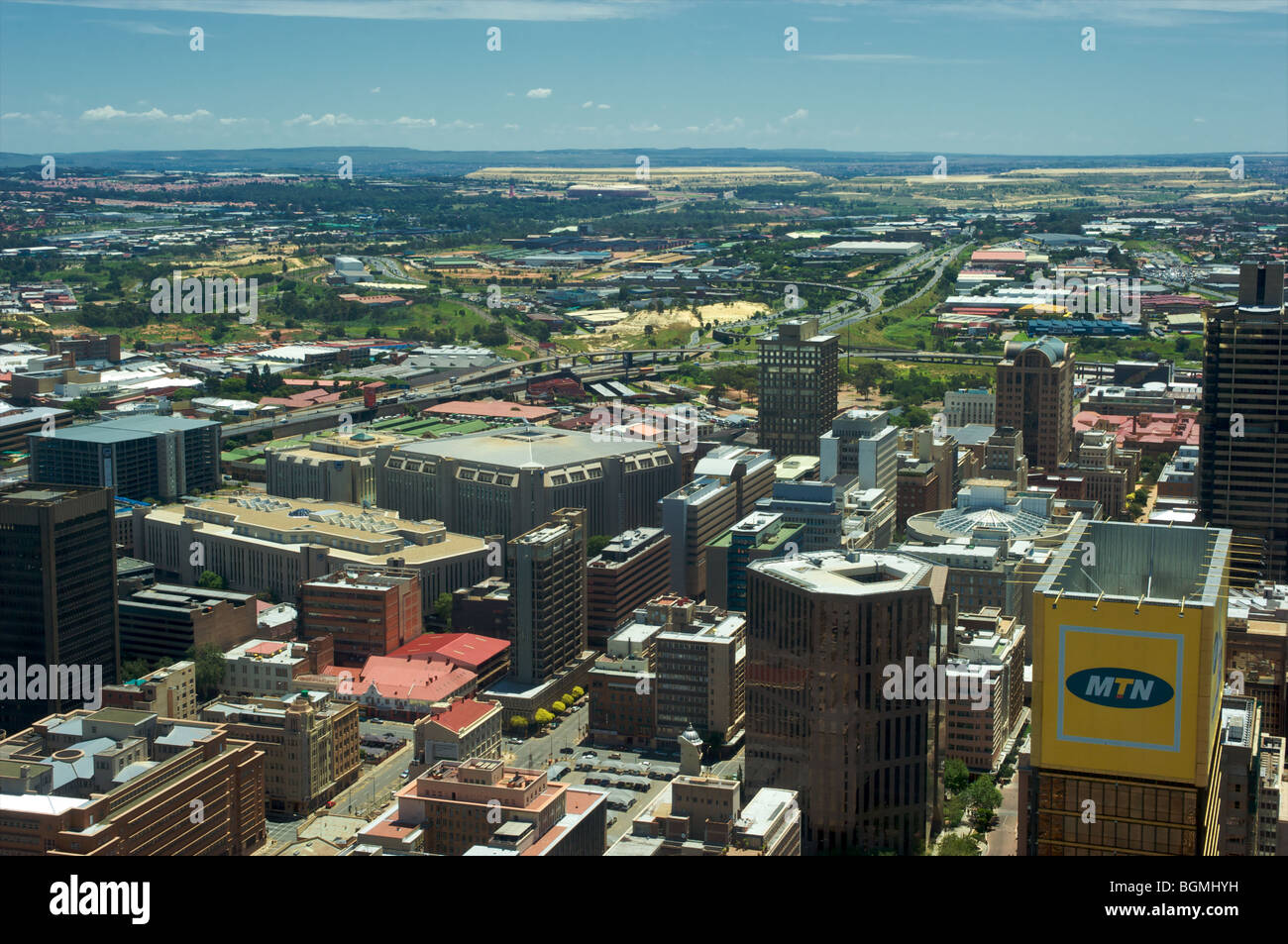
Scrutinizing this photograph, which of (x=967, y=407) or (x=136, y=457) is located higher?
(x=967, y=407)

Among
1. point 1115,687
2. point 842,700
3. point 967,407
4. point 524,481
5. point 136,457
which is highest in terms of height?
point 1115,687

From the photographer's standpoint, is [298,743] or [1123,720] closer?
[1123,720]

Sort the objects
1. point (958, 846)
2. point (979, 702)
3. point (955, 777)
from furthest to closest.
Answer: point (979, 702) → point (955, 777) → point (958, 846)

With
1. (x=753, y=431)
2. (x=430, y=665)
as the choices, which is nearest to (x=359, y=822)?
(x=430, y=665)

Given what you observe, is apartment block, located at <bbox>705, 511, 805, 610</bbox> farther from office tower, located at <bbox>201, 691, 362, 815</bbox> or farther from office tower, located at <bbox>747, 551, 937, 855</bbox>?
office tower, located at <bbox>747, 551, 937, 855</bbox>

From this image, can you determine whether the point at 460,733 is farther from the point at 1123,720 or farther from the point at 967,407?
the point at 967,407

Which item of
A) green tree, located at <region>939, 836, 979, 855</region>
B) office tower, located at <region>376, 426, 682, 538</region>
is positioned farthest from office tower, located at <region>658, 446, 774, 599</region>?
green tree, located at <region>939, 836, 979, 855</region>

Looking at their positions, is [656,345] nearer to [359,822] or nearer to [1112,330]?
[1112,330]

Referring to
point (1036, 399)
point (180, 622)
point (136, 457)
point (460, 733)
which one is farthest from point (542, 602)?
point (1036, 399)
